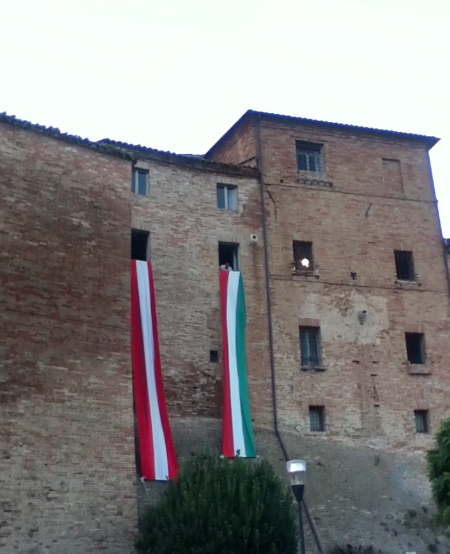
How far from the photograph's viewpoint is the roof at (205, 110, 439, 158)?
2432 centimetres

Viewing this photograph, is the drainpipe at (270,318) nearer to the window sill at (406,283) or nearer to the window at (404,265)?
the window sill at (406,283)

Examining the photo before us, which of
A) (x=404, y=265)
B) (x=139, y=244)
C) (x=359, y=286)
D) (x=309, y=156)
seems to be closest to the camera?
(x=139, y=244)

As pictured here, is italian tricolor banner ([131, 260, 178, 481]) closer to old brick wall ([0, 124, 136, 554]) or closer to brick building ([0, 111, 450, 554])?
brick building ([0, 111, 450, 554])

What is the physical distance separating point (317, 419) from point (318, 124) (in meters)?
9.02

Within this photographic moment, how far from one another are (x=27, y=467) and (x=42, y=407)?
114cm

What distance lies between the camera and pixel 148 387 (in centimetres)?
1877

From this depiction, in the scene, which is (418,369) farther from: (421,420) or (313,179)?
(313,179)

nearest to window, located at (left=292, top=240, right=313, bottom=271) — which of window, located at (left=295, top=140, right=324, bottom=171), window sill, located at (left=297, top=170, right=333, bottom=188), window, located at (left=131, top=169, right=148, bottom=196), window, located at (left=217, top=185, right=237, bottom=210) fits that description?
window sill, located at (left=297, top=170, right=333, bottom=188)

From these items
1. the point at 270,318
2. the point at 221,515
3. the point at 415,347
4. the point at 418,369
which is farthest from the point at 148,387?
the point at 415,347

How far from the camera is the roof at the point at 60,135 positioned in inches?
655

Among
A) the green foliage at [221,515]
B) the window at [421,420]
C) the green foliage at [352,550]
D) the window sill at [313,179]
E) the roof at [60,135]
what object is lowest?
the green foliage at [352,550]

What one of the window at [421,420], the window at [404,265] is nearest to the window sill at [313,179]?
the window at [404,265]

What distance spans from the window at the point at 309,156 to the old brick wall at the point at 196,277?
1.87 metres

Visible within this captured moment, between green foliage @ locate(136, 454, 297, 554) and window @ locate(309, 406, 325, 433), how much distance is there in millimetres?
5219
